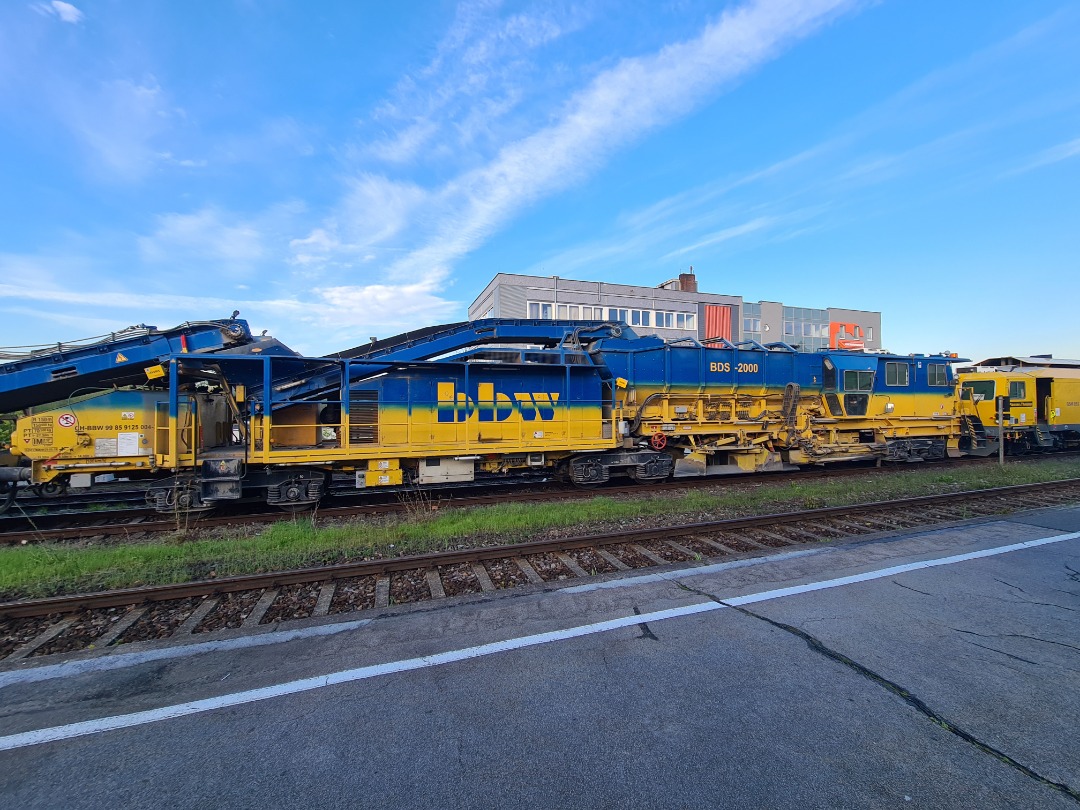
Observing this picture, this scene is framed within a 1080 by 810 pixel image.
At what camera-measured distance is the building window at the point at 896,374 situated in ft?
47.7

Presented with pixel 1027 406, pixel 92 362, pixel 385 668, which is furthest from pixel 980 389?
pixel 92 362

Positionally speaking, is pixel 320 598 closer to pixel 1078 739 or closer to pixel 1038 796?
pixel 1038 796

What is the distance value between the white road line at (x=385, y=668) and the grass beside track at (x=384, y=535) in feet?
9.86

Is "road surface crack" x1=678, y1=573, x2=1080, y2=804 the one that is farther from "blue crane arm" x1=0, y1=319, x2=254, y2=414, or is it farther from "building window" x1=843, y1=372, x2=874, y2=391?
"building window" x1=843, y1=372, x2=874, y2=391

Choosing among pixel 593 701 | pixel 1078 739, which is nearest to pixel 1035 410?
pixel 1078 739

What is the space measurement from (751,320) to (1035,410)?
107 feet

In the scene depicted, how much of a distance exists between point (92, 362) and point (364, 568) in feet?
23.9

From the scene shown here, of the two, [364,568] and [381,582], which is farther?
[364,568]

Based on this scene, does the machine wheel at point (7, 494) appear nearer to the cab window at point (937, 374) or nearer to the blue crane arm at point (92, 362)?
the blue crane arm at point (92, 362)

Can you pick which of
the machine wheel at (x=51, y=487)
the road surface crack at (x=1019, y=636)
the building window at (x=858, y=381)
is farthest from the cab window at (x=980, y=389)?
the machine wheel at (x=51, y=487)

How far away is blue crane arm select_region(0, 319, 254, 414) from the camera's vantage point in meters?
8.72

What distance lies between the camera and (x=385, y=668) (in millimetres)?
3531

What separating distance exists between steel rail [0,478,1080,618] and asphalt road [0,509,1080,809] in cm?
122

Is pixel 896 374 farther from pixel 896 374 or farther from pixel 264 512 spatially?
pixel 264 512
